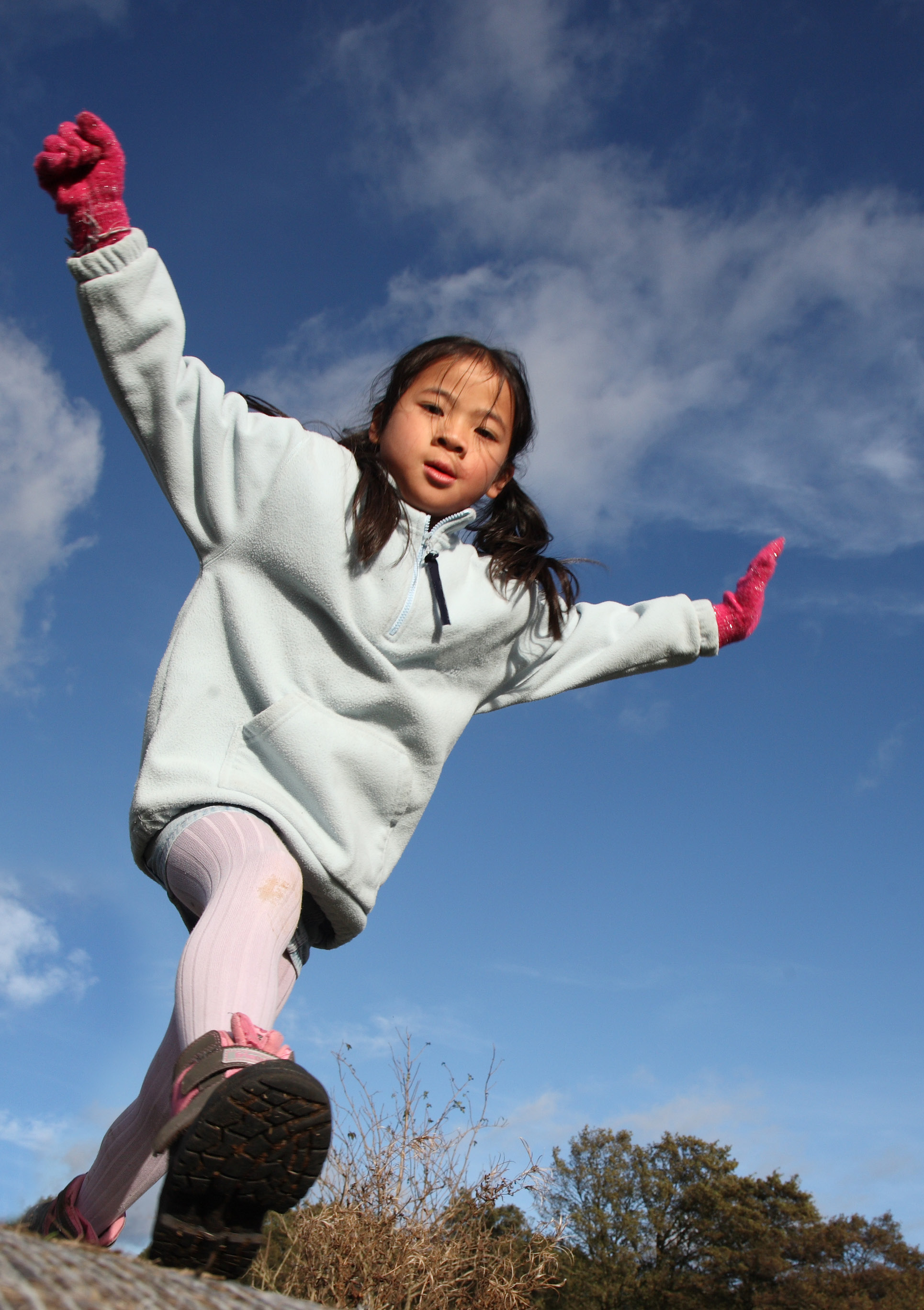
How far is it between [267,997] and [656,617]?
5.42 feet

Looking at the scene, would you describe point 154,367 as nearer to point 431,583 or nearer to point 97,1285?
point 431,583

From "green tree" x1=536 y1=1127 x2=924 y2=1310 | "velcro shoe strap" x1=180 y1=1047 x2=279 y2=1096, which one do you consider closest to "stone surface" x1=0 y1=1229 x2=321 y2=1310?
"velcro shoe strap" x1=180 y1=1047 x2=279 y2=1096

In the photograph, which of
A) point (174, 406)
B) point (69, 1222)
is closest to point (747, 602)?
point (174, 406)

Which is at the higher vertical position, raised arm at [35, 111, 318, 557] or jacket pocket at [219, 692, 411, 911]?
raised arm at [35, 111, 318, 557]

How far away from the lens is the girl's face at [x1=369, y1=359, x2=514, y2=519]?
99.4 inches

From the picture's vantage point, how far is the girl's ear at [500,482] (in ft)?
9.35

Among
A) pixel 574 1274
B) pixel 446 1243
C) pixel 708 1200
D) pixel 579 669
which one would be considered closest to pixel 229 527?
pixel 579 669

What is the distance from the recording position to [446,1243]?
600cm

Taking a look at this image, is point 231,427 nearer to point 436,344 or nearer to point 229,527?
point 229,527

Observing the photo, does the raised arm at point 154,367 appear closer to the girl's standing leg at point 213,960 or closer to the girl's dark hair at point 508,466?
the girl's dark hair at point 508,466

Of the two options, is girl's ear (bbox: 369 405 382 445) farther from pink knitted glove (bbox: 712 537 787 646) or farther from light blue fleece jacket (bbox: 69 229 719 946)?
pink knitted glove (bbox: 712 537 787 646)

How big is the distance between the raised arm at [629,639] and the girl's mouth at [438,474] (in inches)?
18.1

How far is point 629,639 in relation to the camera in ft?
9.42

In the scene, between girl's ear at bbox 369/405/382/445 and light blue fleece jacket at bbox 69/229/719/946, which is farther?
girl's ear at bbox 369/405/382/445
